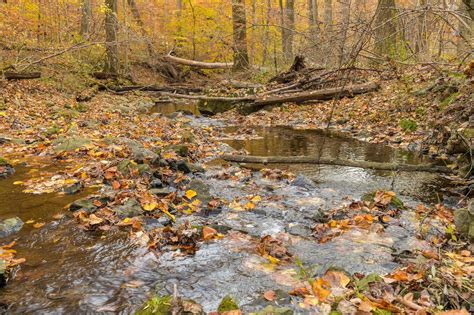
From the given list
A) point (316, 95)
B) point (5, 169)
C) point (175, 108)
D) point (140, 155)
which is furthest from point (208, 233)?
point (175, 108)

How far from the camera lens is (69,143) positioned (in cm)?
703

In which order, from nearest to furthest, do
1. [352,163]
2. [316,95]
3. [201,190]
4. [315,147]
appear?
[201,190], [352,163], [315,147], [316,95]

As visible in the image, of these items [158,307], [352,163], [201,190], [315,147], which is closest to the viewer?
[158,307]

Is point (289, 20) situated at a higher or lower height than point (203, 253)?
higher

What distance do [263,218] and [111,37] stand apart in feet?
43.4

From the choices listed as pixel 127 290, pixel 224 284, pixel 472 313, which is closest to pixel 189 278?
pixel 224 284

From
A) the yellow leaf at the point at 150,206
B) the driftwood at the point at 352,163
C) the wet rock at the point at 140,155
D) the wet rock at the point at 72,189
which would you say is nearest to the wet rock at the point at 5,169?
the wet rock at the point at 72,189

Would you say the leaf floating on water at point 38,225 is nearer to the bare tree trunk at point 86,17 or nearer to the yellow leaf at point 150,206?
the yellow leaf at point 150,206

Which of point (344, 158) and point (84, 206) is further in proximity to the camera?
point (344, 158)

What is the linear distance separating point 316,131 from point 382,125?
4.91 feet

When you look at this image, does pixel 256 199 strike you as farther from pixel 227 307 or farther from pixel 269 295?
pixel 227 307

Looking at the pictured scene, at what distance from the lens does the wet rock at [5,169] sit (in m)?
5.60

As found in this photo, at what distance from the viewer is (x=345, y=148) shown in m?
7.70

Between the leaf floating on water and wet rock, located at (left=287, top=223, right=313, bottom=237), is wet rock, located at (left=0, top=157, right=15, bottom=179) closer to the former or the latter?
the leaf floating on water
